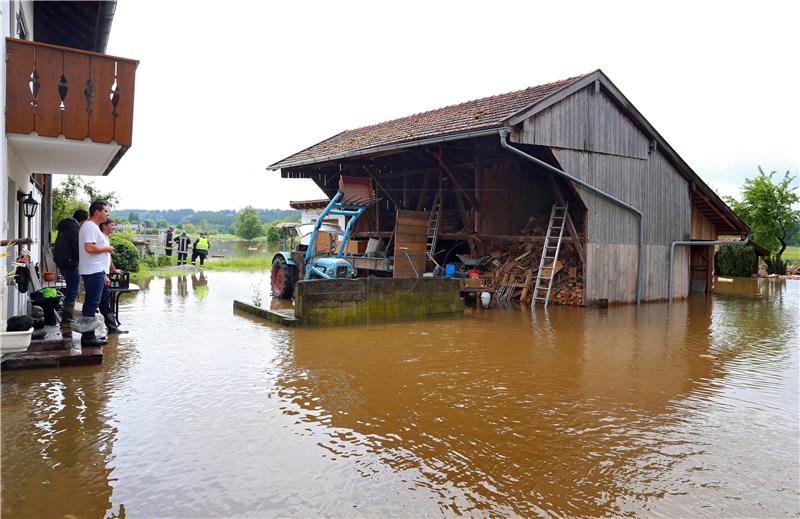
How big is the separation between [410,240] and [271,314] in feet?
16.8

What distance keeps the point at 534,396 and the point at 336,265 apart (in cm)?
712

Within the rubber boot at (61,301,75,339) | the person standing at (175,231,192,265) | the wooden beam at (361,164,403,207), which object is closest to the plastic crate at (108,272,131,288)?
the rubber boot at (61,301,75,339)

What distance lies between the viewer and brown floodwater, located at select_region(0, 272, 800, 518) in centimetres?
385

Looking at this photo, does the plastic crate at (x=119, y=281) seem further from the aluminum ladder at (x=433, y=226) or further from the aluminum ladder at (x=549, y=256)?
the aluminum ladder at (x=549, y=256)

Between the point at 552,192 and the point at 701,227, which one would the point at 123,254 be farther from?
the point at 701,227

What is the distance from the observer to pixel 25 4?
9203 millimetres

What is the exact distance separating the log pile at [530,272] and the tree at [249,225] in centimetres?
5934

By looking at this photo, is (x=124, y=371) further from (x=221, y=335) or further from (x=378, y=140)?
(x=378, y=140)

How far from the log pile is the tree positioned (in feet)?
195

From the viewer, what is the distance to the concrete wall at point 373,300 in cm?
1065

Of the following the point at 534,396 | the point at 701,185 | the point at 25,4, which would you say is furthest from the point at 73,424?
the point at 701,185

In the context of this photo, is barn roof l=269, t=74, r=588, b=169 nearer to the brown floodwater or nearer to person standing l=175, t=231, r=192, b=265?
the brown floodwater

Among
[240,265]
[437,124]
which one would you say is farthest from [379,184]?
[240,265]

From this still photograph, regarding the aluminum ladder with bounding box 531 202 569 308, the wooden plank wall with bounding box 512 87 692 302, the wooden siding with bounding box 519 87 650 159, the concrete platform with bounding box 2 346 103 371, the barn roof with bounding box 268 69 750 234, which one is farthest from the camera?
the aluminum ladder with bounding box 531 202 569 308
